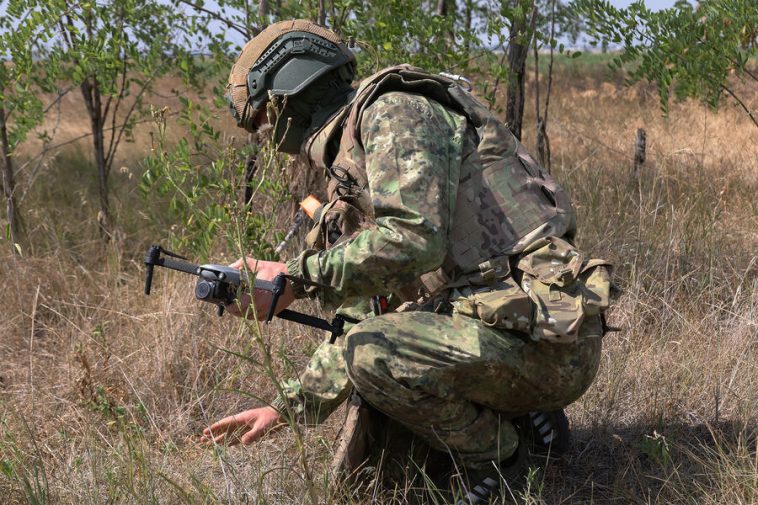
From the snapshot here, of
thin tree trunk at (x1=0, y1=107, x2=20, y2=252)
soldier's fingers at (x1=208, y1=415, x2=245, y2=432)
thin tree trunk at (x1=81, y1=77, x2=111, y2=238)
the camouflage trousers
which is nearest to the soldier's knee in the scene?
the camouflage trousers

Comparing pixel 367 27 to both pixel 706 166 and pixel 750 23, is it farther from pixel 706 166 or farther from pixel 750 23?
pixel 706 166

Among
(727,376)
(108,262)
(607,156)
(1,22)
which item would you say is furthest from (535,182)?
(607,156)

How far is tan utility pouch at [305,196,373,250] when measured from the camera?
105 inches

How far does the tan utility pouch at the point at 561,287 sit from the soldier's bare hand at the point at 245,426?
0.98 meters

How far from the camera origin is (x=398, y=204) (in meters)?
2.34

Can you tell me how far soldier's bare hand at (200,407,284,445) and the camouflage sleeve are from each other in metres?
0.67

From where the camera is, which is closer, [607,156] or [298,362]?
[298,362]

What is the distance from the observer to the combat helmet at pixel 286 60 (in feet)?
9.02

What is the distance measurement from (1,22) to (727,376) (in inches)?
154

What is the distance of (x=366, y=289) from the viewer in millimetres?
2482

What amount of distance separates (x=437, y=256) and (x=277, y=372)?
1.35 meters

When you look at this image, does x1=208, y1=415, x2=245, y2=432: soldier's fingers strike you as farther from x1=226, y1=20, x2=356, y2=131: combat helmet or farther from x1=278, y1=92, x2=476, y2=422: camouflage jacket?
x1=226, y1=20, x2=356, y2=131: combat helmet

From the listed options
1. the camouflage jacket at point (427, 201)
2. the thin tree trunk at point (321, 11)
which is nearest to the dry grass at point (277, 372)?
the camouflage jacket at point (427, 201)

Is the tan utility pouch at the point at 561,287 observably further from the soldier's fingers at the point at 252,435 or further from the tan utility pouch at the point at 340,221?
the soldier's fingers at the point at 252,435
